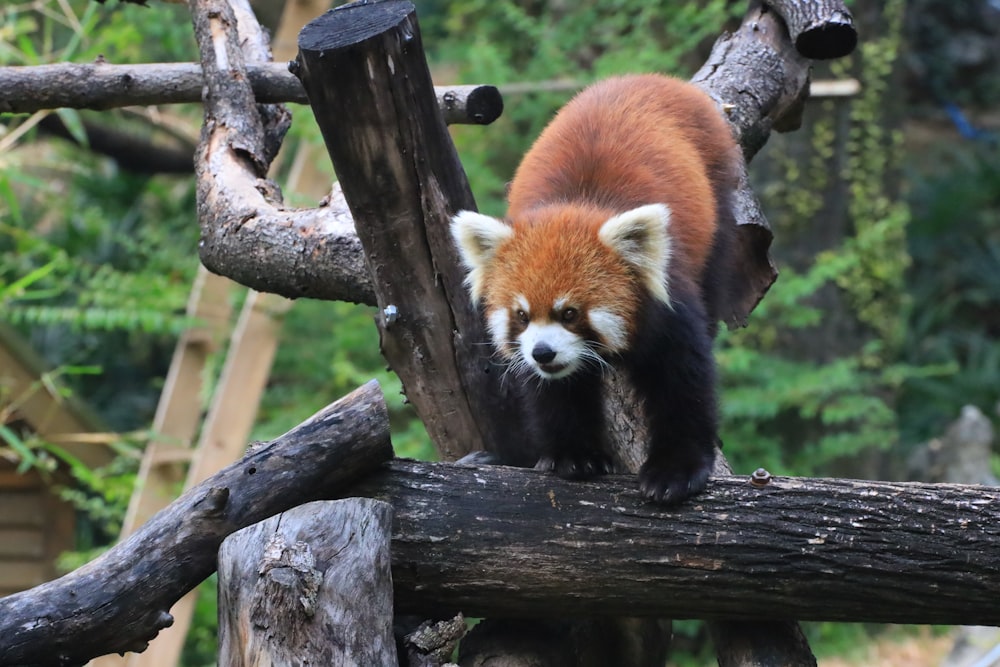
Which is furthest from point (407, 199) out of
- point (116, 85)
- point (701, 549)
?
point (116, 85)

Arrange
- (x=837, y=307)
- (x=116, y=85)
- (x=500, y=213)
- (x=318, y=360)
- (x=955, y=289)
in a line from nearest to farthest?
(x=116, y=85) → (x=500, y=213) → (x=318, y=360) → (x=837, y=307) → (x=955, y=289)

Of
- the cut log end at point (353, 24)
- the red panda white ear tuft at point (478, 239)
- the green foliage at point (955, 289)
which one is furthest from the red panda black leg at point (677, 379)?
the green foliage at point (955, 289)

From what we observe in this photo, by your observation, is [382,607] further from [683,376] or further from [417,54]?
[417,54]

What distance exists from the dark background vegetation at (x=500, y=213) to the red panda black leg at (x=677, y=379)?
2.10 meters

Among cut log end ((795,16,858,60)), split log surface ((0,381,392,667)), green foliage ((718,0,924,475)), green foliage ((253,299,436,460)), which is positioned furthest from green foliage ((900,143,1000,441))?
split log surface ((0,381,392,667))

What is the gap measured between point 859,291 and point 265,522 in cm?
467

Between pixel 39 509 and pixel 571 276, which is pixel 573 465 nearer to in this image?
pixel 571 276

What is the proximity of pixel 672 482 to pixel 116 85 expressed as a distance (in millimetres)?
2009

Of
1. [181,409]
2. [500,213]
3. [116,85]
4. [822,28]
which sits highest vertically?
[116,85]

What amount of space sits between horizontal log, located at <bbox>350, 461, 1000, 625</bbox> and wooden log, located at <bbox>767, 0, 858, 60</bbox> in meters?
1.53

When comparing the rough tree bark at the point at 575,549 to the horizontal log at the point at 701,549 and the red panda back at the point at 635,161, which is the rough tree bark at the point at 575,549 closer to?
the horizontal log at the point at 701,549

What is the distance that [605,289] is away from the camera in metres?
2.17

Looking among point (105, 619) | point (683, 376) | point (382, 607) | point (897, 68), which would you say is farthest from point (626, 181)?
point (897, 68)

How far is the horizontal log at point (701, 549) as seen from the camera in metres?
1.87
